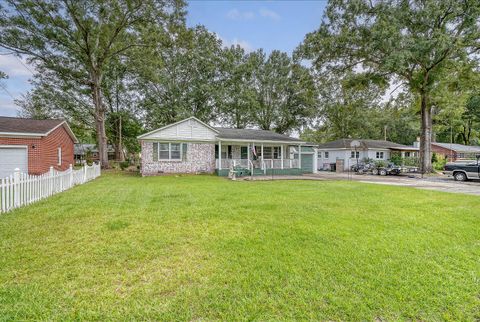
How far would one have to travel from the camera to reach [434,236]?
4.56m

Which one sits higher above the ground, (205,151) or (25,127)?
(25,127)

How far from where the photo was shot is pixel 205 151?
18.6 m

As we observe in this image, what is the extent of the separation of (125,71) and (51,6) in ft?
35.7

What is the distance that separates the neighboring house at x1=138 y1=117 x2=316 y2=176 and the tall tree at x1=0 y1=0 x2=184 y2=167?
782 cm

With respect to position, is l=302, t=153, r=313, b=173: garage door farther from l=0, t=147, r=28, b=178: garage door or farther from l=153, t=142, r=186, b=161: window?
l=0, t=147, r=28, b=178: garage door

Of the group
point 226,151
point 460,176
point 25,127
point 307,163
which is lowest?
point 460,176

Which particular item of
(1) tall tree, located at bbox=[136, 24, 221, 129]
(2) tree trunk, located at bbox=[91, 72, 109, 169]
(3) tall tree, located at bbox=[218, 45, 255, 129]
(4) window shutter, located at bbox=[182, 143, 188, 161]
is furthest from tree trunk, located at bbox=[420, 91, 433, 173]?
(2) tree trunk, located at bbox=[91, 72, 109, 169]

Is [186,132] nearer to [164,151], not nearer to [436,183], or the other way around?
[164,151]

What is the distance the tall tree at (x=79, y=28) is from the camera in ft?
59.5

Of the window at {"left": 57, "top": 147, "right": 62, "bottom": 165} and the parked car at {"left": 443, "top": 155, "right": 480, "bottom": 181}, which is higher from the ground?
the window at {"left": 57, "top": 147, "right": 62, "bottom": 165}

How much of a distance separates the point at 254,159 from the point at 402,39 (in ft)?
47.3

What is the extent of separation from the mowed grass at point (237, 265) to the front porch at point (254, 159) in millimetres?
12133

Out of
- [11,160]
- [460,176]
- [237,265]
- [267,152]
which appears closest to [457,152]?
[460,176]

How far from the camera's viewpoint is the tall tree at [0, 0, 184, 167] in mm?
18141
